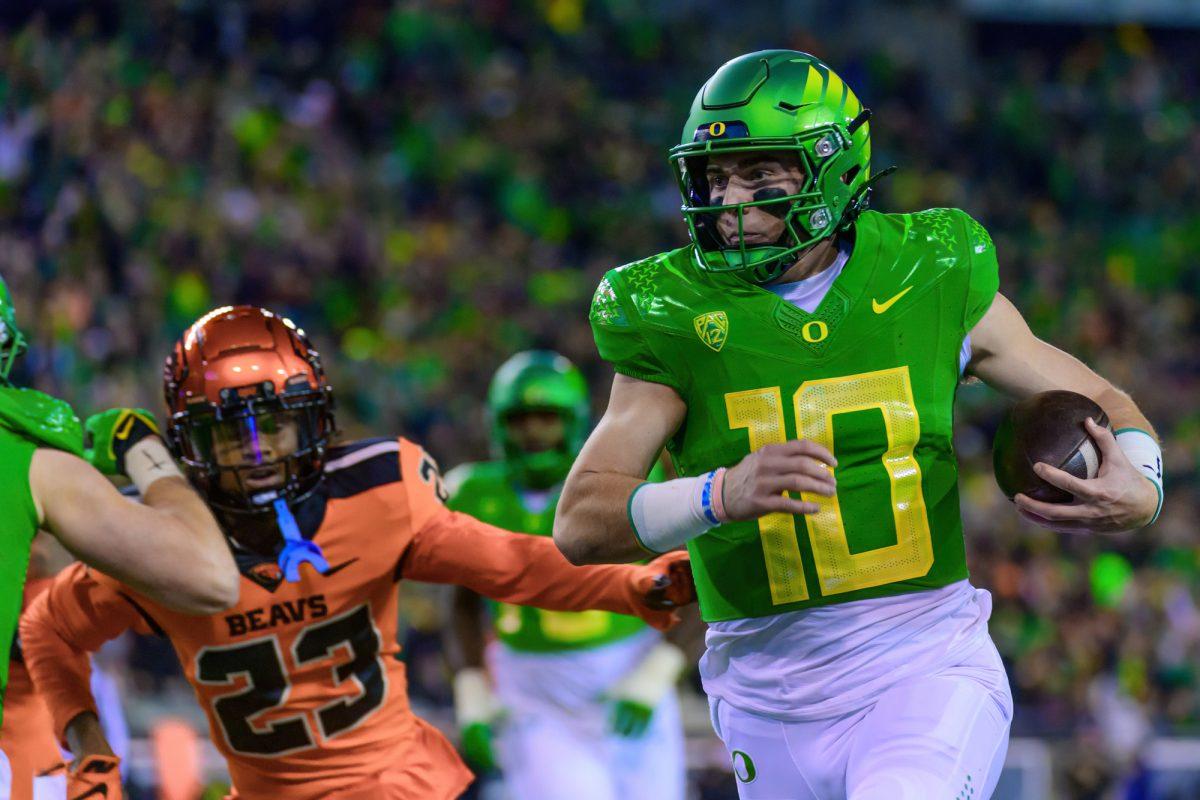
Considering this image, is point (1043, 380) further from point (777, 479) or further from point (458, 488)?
point (458, 488)

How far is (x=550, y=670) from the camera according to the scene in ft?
19.7

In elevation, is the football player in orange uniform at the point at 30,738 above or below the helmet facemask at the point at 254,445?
below

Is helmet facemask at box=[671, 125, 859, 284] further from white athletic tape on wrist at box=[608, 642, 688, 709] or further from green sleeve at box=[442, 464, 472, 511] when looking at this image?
green sleeve at box=[442, 464, 472, 511]

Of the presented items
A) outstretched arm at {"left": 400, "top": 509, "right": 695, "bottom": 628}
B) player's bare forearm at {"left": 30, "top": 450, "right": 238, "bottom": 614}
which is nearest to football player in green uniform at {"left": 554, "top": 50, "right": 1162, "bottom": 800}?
outstretched arm at {"left": 400, "top": 509, "right": 695, "bottom": 628}

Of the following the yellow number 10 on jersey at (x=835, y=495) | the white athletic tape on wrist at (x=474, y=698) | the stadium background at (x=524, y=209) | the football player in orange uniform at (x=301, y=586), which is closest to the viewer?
the yellow number 10 on jersey at (x=835, y=495)

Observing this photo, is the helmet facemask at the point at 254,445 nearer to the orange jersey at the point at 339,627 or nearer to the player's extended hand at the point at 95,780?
the orange jersey at the point at 339,627

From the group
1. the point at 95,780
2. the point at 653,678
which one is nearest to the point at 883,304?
the point at 95,780

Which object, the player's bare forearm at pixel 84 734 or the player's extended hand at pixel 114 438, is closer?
the player's extended hand at pixel 114 438

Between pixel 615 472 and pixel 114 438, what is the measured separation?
3.65 ft

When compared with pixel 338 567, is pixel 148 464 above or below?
above

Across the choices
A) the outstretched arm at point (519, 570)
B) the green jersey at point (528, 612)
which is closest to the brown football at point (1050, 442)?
the outstretched arm at point (519, 570)

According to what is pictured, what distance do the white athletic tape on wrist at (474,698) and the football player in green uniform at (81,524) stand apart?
111 inches

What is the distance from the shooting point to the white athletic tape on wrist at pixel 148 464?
10.9 feet

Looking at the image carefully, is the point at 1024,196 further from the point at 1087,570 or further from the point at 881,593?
the point at 881,593
